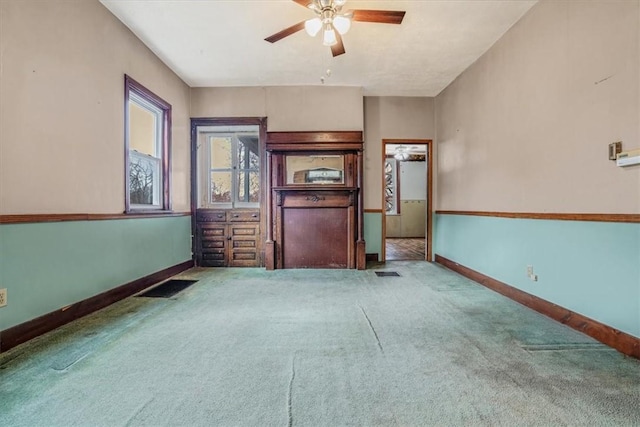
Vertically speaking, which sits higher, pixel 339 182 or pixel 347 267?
pixel 339 182

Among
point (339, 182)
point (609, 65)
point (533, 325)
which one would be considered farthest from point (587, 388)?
point (339, 182)

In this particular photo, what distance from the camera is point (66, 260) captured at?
2438 mm

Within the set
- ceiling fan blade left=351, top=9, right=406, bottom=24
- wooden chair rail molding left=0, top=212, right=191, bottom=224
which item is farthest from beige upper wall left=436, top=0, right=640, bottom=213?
wooden chair rail molding left=0, top=212, right=191, bottom=224

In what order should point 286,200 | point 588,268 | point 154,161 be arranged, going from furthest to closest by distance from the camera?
1. point 286,200
2. point 154,161
3. point 588,268

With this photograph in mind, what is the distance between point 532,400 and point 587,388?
37 cm

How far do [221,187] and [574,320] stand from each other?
4731mm

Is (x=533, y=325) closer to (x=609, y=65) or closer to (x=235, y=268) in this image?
(x=609, y=65)

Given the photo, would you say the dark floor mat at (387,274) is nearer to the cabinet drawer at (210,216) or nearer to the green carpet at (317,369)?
the green carpet at (317,369)

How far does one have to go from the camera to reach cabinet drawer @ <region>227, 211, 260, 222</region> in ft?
15.9

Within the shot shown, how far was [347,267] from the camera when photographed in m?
4.65

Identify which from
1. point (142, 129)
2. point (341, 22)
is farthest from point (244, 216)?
point (341, 22)

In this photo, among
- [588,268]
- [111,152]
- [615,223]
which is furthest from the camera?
[111,152]

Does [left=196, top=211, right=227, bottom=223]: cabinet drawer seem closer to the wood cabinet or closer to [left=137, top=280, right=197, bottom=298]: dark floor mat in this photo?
the wood cabinet

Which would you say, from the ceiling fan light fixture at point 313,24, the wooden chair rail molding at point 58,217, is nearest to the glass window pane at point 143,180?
the wooden chair rail molding at point 58,217
